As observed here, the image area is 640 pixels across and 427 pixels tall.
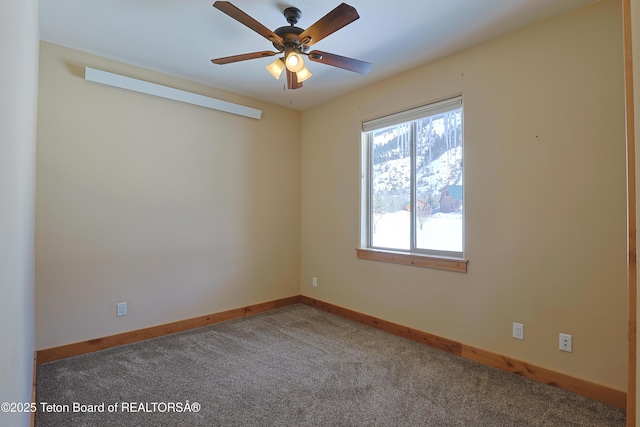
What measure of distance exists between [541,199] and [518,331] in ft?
3.28

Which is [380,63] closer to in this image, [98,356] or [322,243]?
[322,243]

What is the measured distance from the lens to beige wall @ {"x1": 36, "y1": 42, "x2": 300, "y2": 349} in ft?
8.80

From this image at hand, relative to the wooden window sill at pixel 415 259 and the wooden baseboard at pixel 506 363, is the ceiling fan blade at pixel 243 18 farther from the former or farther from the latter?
the wooden baseboard at pixel 506 363

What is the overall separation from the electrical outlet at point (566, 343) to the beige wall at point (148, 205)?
115 inches

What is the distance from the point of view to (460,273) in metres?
2.81

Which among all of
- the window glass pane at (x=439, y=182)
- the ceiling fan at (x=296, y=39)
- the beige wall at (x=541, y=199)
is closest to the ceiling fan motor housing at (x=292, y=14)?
the ceiling fan at (x=296, y=39)

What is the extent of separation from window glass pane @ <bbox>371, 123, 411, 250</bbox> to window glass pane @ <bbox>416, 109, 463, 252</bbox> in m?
0.13

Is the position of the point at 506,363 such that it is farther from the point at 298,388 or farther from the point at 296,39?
the point at 296,39

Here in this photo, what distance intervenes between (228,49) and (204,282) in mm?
2323

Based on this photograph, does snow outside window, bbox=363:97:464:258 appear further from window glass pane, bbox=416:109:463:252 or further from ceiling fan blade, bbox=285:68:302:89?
ceiling fan blade, bbox=285:68:302:89

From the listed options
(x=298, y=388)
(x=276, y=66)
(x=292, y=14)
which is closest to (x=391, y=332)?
(x=298, y=388)

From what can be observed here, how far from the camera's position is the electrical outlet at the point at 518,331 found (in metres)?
2.46

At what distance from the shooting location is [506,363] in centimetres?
252

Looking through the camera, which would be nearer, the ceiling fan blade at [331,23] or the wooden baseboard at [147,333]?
the ceiling fan blade at [331,23]
